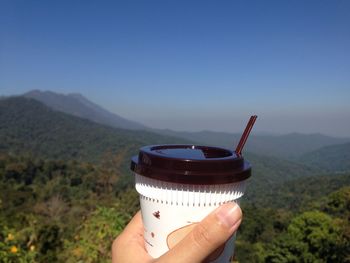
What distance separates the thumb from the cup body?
0.07 ft

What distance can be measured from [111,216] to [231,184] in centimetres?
296

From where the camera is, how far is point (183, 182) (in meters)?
0.83

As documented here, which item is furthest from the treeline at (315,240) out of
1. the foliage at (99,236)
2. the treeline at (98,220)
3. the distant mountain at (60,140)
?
the distant mountain at (60,140)

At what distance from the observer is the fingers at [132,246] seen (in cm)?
106

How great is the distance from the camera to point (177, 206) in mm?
872

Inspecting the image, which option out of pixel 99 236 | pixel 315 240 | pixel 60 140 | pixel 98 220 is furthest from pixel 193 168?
pixel 60 140

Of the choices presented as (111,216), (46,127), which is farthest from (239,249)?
(46,127)

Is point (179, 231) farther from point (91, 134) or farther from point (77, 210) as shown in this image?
point (91, 134)

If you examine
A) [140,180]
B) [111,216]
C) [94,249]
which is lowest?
[94,249]

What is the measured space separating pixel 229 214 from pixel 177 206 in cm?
13

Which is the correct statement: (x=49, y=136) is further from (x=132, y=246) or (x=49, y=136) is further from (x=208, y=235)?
(x=208, y=235)

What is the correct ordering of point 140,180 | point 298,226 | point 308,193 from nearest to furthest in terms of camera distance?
point 140,180 < point 298,226 < point 308,193

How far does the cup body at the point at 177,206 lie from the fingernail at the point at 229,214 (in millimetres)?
16

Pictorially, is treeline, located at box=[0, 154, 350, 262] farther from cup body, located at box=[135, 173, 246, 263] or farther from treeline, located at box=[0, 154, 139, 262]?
cup body, located at box=[135, 173, 246, 263]
